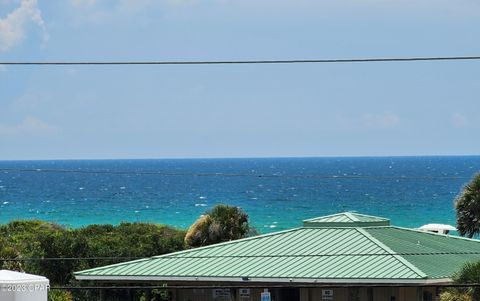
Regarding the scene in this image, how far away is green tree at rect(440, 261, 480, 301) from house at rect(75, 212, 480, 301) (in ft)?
1.62

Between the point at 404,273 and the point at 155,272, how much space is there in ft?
25.5

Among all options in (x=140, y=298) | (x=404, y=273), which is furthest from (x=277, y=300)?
(x=140, y=298)

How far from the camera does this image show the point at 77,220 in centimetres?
14712

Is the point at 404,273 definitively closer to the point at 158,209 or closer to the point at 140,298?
the point at 140,298

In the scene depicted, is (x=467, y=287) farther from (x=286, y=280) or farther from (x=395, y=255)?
(x=286, y=280)

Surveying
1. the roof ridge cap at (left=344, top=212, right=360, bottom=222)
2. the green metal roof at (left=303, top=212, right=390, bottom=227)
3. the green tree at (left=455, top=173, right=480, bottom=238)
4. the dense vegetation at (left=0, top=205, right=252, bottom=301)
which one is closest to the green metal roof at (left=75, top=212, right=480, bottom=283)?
the green metal roof at (left=303, top=212, right=390, bottom=227)

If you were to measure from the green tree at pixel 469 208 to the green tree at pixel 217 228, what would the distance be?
9.23m

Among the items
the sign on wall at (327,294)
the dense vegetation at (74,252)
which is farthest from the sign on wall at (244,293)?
the dense vegetation at (74,252)

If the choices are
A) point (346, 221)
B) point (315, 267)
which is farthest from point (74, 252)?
point (315, 267)

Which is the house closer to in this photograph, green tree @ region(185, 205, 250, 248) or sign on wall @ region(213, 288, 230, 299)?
sign on wall @ region(213, 288, 230, 299)

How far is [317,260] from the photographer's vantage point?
3575 centimetres

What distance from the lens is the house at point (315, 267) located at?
3366 cm

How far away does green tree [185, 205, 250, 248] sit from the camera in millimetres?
49375

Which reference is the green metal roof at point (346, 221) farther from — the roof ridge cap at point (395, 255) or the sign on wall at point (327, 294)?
the sign on wall at point (327, 294)
